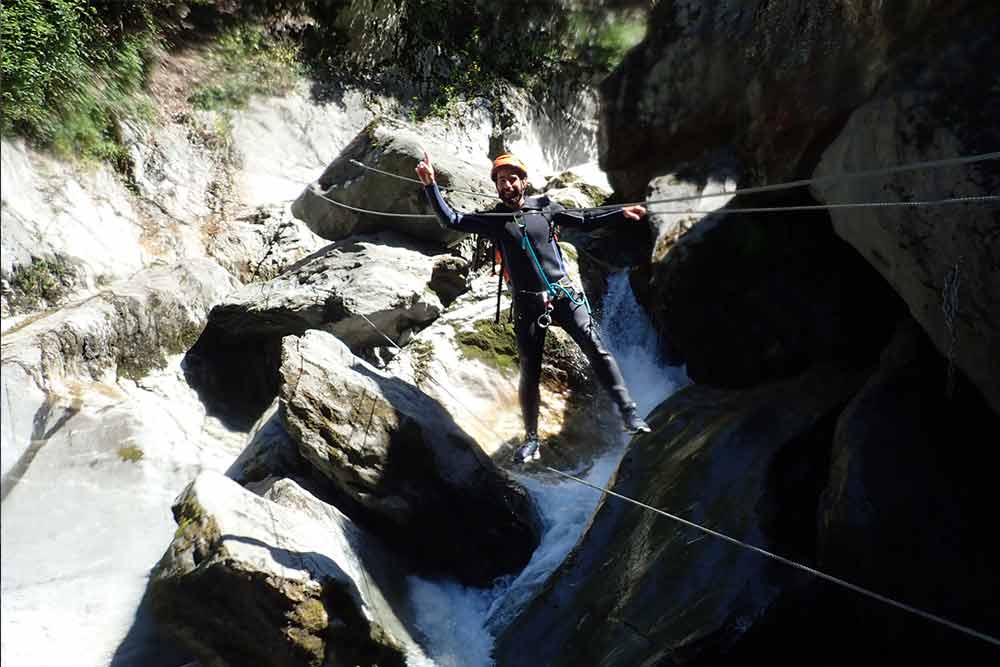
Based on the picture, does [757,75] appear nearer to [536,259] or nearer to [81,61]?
[536,259]

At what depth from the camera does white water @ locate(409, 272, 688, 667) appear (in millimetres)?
5477

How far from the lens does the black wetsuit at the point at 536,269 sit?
5.56 metres

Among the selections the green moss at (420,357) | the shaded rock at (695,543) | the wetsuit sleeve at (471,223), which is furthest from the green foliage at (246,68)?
the shaded rock at (695,543)

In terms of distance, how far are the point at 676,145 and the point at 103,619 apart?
282 inches

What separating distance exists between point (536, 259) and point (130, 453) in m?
2.79

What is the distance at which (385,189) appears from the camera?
9320mm

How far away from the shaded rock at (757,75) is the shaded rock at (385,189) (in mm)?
1681

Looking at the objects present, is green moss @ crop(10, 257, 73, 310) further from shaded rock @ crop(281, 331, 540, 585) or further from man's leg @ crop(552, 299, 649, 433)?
man's leg @ crop(552, 299, 649, 433)

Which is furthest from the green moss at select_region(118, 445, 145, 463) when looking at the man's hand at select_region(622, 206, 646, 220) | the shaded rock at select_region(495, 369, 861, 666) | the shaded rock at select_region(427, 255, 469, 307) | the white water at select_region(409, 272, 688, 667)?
the shaded rock at select_region(427, 255, 469, 307)

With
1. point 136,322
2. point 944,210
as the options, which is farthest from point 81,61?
point 944,210

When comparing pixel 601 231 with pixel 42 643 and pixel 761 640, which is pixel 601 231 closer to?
Result: pixel 761 640

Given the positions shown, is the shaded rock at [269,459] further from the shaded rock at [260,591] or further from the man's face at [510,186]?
the man's face at [510,186]

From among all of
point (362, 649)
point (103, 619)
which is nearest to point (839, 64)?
point (362, 649)

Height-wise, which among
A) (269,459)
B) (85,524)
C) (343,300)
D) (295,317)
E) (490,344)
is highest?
(490,344)
